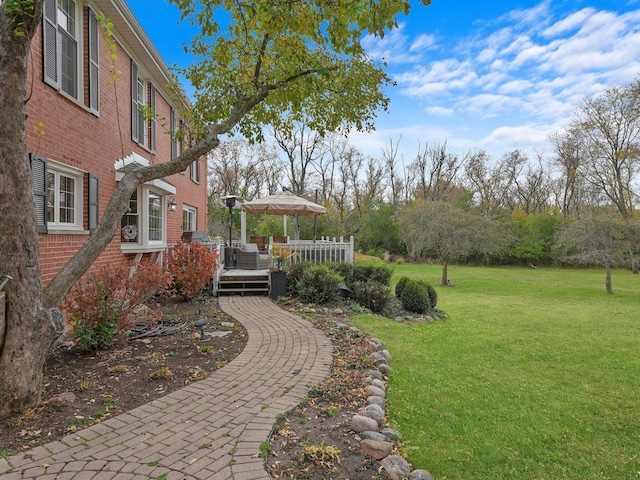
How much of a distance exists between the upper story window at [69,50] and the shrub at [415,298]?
7.54 meters

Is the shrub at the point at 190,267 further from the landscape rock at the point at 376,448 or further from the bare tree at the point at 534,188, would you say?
the bare tree at the point at 534,188

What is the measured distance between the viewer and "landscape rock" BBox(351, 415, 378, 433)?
2890mm

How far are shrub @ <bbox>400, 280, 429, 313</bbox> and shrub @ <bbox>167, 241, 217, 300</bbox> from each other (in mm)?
4648

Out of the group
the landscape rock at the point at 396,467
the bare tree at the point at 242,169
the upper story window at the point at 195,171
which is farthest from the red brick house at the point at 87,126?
the bare tree at the point at 242,169

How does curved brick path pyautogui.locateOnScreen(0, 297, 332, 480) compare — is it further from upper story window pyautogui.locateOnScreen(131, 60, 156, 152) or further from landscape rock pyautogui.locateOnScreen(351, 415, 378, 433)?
upper story window pyautogui.locateOnScreen(131, 60, 156, 152)

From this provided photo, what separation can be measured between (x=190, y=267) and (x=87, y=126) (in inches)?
135

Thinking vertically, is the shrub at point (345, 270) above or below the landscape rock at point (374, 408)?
above

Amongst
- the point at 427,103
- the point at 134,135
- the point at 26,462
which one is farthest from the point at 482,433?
the point at 427,103

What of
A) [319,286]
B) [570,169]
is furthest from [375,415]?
Result: [570,169]

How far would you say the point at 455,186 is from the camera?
117 feet

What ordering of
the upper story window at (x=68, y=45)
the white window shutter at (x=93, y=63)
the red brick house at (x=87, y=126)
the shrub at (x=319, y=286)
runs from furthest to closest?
the shrub at (x=319, y=286) → the white window shutter at (x=93, y=63) → the upper story window at (x=68, y=45) → the red brick house at (x=87, y=126)

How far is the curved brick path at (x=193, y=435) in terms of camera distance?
7.69 ft

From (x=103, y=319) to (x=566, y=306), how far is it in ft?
38.3

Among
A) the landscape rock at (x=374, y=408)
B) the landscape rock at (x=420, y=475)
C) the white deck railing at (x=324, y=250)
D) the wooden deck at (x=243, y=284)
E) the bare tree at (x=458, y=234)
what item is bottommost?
the landscape rock at (x=420, y=475)
